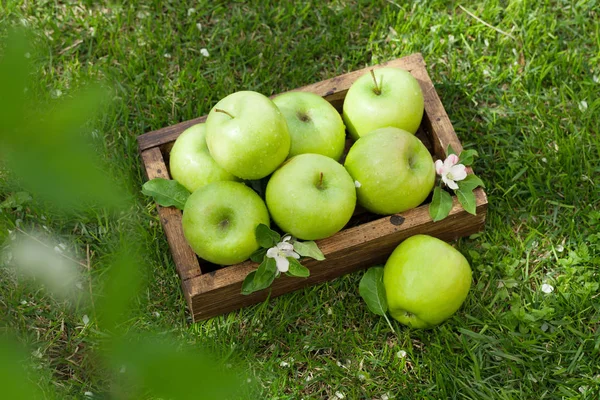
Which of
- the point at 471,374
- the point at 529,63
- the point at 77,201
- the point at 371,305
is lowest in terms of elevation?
the point at 471,374

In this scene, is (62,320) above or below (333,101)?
below

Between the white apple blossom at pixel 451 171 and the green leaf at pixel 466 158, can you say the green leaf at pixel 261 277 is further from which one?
the green leaf at pixel 466 158

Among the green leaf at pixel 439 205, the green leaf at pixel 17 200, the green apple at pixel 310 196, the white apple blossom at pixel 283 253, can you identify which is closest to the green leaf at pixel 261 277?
the white apple blossom at pixel 283 253

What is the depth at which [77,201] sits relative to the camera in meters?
0.64

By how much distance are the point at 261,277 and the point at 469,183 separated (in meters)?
0.80

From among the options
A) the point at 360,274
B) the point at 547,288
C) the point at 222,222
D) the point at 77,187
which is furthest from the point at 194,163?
the point at 77,187

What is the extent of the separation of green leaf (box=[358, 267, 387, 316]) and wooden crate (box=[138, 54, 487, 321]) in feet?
Result: 0.21

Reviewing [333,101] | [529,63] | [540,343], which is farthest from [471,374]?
[529,63]

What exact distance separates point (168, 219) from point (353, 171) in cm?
66

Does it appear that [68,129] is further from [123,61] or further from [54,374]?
[123,61]

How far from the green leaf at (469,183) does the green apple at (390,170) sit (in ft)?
0.38

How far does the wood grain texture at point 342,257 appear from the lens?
2.26m

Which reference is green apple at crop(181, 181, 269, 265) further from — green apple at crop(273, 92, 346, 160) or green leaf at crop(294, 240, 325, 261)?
green apple at crop(273, 92, 346, 160)

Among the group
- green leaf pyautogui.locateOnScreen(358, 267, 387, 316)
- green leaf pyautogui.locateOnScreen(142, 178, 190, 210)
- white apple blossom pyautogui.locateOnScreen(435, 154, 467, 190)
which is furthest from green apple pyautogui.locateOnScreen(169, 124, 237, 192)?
white apple blossom pyautogui.locateOnScreen(435, 154, 467, 190)
